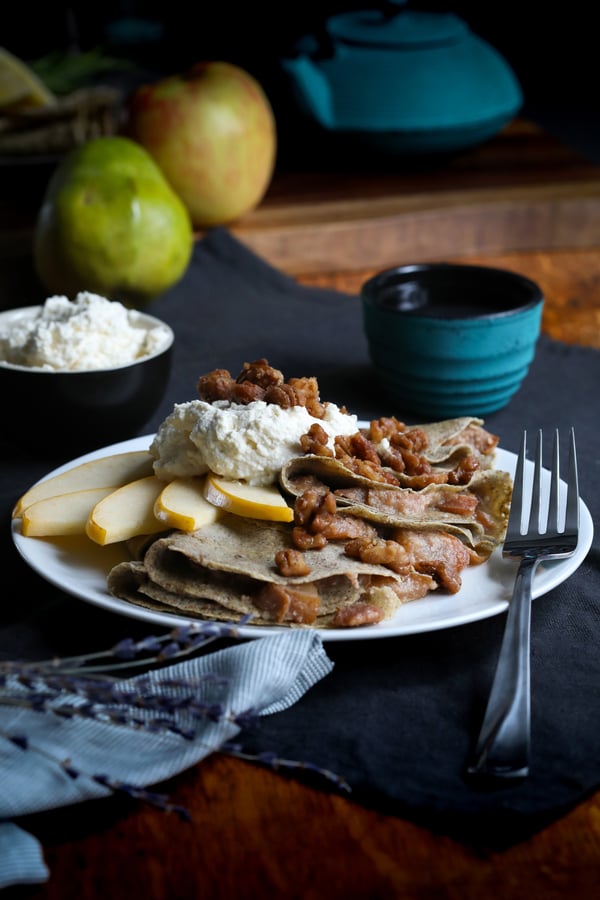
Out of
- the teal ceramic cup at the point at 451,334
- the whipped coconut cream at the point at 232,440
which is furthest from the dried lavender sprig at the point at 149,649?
the teal ceramic cup at the point at 451,334

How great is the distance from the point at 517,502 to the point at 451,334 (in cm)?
63

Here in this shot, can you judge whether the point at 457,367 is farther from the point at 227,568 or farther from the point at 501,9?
the point at 501,9

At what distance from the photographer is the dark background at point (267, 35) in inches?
216

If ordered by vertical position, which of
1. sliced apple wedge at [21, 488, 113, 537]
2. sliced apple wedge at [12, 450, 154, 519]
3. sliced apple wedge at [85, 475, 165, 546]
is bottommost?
sliced apple wedge at [12, 450, 154, 519]

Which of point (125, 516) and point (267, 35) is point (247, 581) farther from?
point (267, 35)

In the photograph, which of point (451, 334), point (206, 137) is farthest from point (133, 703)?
point (206, 137)

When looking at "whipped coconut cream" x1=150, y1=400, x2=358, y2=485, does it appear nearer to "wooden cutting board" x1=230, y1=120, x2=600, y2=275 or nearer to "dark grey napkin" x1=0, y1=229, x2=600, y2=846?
"dark grey napkin" x1=0, y1=229, x2=600, y2=846

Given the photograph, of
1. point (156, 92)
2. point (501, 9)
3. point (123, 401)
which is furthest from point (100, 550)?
point (501, 9)

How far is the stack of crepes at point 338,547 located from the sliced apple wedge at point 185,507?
15 millimetres

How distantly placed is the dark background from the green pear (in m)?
2.28

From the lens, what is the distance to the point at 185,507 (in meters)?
1.46

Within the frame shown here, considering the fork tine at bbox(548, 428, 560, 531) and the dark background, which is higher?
the fork tine at bbox(548, 428, 560, 531)

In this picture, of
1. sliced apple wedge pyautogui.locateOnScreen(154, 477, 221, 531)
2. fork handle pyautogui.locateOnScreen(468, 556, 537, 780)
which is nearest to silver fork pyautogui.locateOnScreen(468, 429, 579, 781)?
fork handle pyautogui.locateOnScreen(468, 556, 537, 780)

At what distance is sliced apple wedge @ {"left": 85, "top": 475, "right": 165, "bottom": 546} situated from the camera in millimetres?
1475
